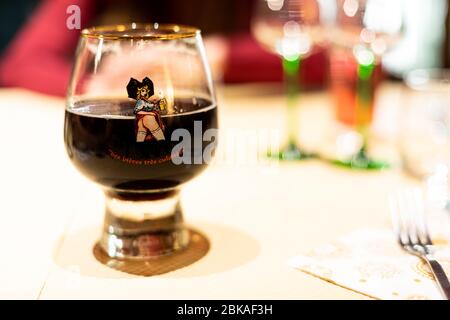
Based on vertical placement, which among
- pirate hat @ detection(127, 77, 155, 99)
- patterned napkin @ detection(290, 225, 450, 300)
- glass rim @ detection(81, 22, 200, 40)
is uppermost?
glass rim @ detection(81, 22, 200, 40)

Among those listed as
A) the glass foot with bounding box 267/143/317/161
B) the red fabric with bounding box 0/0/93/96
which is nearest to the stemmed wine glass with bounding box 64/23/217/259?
the glass foot with bounding box 267/143/317/161

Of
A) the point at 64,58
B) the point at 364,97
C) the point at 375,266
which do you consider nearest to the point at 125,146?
the point at 375,266

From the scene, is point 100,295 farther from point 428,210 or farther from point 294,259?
point 428,210

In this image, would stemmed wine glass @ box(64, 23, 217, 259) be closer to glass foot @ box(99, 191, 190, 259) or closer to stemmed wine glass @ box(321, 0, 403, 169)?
glass foot @ box(99, 191, 190, 259)

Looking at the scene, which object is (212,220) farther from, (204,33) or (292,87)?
(204,33)

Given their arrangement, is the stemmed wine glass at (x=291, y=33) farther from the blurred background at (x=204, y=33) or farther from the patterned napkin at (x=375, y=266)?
the patterned napkin at (x=375, y=266)

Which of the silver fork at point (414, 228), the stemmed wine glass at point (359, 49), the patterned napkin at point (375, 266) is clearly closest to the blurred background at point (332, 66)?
the stemmed wine glass at point (359, 49)

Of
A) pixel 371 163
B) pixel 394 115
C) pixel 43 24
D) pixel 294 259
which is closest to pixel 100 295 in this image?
pixel 294 259
